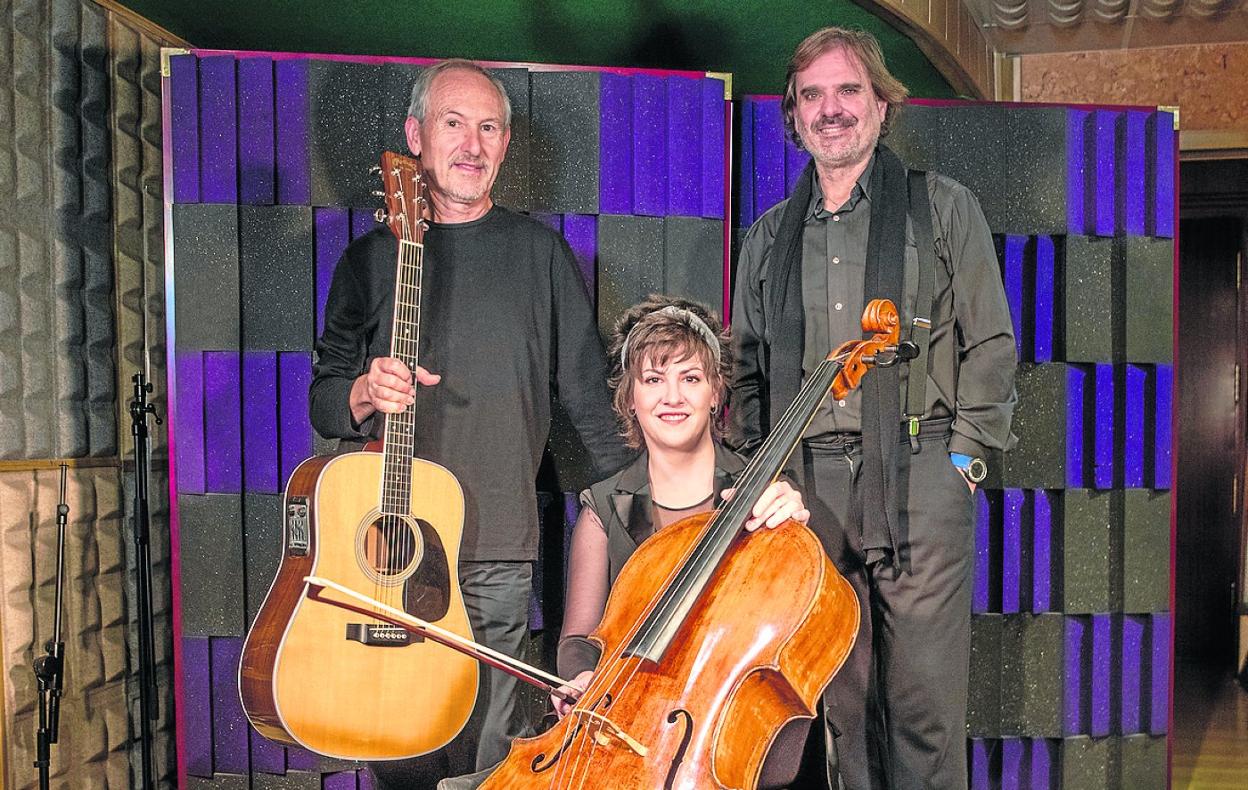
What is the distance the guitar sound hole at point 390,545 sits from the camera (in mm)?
2363

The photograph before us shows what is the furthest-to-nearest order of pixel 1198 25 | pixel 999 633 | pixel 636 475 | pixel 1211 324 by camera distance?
pixel 1211 324
pixel 1198 25
pixel 999 633
pixel 636 475

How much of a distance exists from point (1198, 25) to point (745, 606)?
10.8ft

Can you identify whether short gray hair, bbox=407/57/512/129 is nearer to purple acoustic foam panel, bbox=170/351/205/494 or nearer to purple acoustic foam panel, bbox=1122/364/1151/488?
purple acoustic foam panel, bbox=170/351/205/494

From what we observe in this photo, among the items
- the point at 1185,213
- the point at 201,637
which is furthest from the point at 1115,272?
the point at 201,637

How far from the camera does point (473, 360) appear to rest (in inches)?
104

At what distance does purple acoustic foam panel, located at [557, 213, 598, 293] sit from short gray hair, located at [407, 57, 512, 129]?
302 millimetres

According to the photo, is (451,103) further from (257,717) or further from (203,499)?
(257,717)

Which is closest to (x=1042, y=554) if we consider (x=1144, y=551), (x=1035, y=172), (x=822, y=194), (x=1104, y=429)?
(x=1144, y=551)

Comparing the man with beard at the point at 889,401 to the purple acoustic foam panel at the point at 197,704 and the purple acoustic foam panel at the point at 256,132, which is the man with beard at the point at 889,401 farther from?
the purple acoustic foam panel at the point at 197,704

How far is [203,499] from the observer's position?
271 centimetres

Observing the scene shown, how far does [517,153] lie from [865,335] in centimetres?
103

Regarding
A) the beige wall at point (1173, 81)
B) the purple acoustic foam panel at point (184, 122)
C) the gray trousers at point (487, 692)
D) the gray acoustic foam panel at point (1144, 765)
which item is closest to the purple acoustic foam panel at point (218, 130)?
the purple acoustic foam panel at point (184, 122)

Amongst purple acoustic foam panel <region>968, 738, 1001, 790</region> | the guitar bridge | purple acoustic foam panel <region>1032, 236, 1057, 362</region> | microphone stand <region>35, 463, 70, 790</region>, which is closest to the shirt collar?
purple acoustic foam panel <region>1032, 236, 1057, 362</region>

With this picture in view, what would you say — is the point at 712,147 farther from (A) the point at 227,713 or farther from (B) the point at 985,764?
(A) the point at 227,713
